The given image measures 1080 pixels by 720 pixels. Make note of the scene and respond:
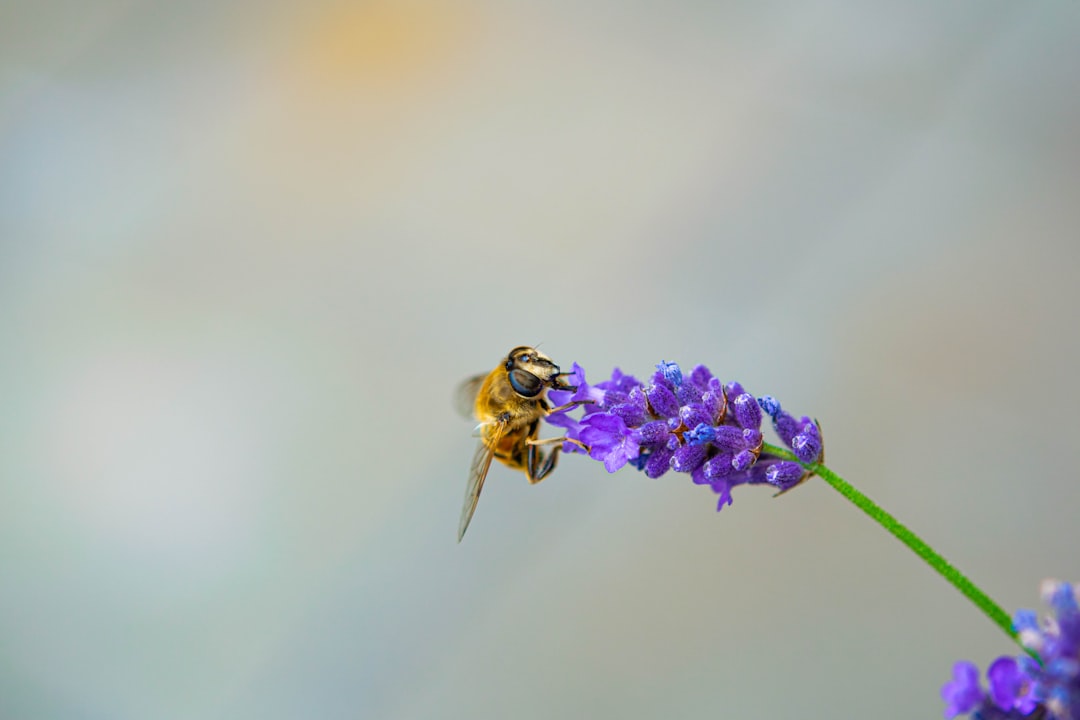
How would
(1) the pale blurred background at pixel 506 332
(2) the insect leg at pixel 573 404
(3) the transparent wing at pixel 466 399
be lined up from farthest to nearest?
(1) the pale blurred background at pixel 506 332 < (3) the transparent wing at pixel 466 399 < (2) the insect leg at pixel 573 404

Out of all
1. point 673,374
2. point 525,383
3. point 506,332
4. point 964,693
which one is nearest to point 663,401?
point 673,374

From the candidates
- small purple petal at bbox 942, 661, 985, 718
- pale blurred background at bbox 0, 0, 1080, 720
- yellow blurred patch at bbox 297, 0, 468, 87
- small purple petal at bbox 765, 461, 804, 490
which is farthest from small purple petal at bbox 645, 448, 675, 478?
yellow blurred patch at bbox 297, 0, 468, 87

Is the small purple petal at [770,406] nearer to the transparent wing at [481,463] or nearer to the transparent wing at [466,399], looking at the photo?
the transparent wing at [481,463]

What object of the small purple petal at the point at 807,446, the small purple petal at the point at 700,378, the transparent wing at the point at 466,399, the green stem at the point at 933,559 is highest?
the transparent wing at the point at 466,399

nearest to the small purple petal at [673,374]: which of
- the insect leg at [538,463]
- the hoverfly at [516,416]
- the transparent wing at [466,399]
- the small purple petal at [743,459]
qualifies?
the small purple petal at [743,459]

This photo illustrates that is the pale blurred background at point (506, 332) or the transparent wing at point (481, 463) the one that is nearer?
the transparent wing at point (481, 463)

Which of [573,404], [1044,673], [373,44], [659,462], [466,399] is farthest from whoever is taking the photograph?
[373,44]

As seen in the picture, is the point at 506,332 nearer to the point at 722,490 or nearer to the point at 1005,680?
the point at 722,490
